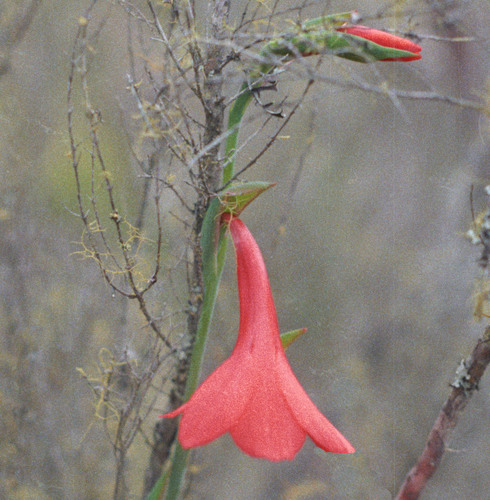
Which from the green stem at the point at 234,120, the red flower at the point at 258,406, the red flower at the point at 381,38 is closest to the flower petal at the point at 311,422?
the red flower at the point at 258,406

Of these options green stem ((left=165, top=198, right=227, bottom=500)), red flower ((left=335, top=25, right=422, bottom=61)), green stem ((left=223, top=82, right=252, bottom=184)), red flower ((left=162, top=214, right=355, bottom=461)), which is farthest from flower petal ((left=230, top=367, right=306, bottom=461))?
red flower ((left=335, top=25, right=422, bottom=61))

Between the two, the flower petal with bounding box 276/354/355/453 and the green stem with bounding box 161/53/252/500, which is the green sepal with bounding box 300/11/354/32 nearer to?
the green stem with bounding box 161/53/252/500

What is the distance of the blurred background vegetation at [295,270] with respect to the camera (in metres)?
1.12

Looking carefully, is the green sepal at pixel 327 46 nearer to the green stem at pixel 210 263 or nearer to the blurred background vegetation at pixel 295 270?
the green stem at pixel 210 263

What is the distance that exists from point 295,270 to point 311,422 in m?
1.18

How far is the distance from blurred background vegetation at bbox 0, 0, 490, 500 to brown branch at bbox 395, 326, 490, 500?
1.15 feet

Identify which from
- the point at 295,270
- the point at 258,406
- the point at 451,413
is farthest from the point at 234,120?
the point at 295,270

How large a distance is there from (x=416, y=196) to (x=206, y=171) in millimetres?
1314

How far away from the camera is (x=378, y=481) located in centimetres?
115

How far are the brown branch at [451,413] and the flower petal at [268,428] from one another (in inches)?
9.2

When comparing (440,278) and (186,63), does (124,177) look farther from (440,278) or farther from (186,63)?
(440,278)

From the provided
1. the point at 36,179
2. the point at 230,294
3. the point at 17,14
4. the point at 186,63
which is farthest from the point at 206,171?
the point at 230,294

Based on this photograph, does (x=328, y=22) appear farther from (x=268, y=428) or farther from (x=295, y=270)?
(x=295, y=270)

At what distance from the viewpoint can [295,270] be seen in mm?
1728
